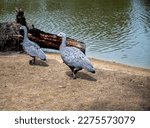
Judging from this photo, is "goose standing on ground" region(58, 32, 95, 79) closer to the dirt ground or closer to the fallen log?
the dirt ground

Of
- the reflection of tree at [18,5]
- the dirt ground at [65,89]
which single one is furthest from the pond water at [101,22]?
the dirt ground at [65,89]

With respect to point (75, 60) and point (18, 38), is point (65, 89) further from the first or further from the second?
point (18, 38)

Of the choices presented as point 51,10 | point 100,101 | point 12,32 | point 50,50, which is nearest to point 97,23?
point 51,10

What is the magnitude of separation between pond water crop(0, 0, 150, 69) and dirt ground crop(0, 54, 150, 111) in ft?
23.5

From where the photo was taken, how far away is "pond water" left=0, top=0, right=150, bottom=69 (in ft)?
75.1

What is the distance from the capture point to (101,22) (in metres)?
33.9

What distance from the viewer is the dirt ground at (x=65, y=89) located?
10766 mm

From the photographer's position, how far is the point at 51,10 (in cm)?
4122

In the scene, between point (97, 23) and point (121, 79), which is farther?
point (97, 23)

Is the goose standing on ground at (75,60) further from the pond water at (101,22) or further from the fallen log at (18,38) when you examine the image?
the pond water at (101,22)

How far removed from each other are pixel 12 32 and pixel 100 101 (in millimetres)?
8997

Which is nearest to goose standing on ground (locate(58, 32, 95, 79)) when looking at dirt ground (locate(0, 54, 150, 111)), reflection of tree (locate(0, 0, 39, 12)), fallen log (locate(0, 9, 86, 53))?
dirt ground (locate(0, 54, 150, 111))

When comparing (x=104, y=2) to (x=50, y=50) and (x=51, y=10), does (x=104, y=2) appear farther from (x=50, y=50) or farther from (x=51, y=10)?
(x=50, y=50)

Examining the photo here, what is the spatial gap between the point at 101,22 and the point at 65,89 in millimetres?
22403
